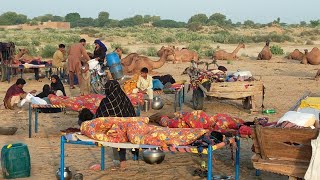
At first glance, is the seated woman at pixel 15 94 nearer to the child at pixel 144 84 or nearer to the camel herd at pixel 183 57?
the child at pixel 144 84

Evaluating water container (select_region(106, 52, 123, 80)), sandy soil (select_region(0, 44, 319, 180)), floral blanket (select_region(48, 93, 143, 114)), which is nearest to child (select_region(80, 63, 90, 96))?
water container (select_region(106, 52, 123, 80))

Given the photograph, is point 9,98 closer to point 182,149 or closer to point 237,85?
A: point 237,85


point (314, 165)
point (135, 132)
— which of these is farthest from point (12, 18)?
point (314, 165)

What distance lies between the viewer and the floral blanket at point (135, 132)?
628cm

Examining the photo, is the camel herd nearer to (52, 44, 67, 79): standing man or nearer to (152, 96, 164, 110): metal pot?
(52, 44, 67, 79): standing man

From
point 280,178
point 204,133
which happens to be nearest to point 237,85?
point 280,178

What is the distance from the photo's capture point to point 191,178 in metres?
7.41

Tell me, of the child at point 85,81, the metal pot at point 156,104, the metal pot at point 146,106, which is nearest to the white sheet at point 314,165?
the metal pot at point 146,106

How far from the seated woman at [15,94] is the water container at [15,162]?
4.94 meters

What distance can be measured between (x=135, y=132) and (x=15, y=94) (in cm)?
663

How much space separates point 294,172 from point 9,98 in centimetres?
855

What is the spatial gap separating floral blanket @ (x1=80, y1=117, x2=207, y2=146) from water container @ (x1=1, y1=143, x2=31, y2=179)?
1124 millimetres

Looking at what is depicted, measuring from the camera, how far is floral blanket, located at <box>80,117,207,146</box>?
6.28 metres

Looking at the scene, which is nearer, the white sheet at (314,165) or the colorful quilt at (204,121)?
the white sheet at (314,165)
